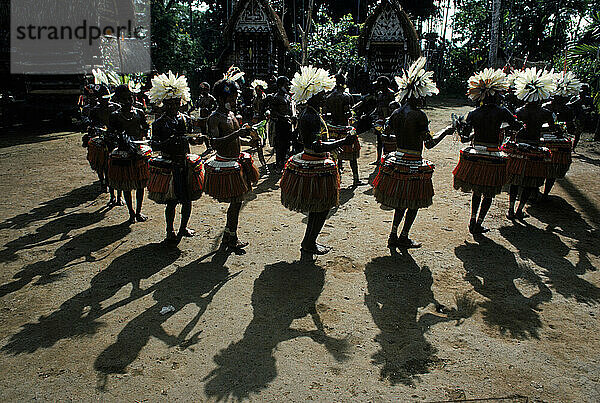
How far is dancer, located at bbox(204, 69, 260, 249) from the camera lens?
5.32 meters

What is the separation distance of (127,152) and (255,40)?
17.9 metres

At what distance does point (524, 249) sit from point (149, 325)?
4857 mm

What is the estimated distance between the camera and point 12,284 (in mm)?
4910

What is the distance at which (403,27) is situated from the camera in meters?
20.2

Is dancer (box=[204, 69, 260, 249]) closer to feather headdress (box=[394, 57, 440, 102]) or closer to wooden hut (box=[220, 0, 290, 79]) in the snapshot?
feather headdress (box=[394, 57, 440, 102])

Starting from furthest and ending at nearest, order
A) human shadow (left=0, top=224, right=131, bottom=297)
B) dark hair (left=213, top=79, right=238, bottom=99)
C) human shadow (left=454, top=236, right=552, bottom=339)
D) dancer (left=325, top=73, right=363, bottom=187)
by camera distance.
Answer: dancer (left=325, top=73, right=363, bottom=187), dark hair (left=213, top=79, right=238, bottom=99), human shadow (left=0, top=224, right=131, bottom=297), human shadow (left=454, top=236, right=552, bottom=339)

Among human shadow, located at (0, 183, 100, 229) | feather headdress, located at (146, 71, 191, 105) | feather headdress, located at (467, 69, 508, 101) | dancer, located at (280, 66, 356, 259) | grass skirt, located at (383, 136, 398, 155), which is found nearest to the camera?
dancer, located at (280, 66, 356, 259)

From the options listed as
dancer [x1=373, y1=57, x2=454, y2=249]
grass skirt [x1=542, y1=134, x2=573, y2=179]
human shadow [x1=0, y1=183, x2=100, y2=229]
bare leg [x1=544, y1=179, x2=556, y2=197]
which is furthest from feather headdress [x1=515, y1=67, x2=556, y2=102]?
human shadow [x1=0, y1=183, x2=100, y2=229]

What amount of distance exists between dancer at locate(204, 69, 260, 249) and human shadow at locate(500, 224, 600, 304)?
383 cm

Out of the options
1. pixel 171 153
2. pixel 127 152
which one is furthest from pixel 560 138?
pixel 127 152

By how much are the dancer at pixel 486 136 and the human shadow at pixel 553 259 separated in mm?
857

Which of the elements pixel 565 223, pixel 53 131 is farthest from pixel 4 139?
pixel 565 223

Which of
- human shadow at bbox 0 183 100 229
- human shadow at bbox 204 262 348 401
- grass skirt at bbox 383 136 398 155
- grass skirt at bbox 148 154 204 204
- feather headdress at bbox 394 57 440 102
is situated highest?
feather headdress at bbox 394 57 440 102

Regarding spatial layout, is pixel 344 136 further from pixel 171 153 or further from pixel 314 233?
pixel 171 153
